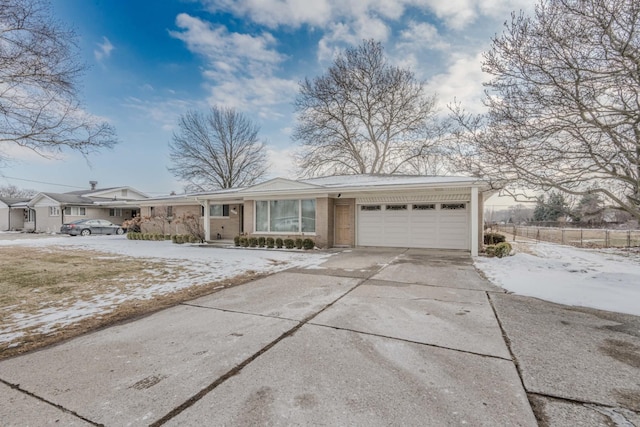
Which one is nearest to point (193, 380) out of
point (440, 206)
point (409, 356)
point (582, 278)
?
point (409, 356)

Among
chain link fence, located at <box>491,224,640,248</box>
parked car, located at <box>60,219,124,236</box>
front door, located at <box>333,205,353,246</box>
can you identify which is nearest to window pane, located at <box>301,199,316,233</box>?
front door, located at <box>333,205,353,246</box>

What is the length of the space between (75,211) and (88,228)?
5.21m

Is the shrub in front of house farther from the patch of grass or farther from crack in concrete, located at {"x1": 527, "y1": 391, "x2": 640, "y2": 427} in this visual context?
crack in concrete, located at {"x1": 527, "y1": 391, "x2": 640, "y2": 427}

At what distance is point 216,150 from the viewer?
27891mm

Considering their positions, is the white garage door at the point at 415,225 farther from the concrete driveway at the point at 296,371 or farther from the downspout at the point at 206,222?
the downspout at the point at 206,222

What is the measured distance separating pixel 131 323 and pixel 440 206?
10.6 m

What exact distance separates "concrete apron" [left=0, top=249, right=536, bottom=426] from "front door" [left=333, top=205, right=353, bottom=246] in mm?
7997

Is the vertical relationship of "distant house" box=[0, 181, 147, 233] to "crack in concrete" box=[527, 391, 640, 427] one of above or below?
above

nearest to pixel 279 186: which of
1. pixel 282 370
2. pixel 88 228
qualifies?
pixel 282 370

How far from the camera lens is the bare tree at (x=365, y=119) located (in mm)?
20859

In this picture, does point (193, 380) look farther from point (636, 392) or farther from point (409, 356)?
point (636, 392)

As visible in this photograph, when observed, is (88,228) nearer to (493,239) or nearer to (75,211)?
(75,211)

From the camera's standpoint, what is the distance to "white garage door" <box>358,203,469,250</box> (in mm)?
11227

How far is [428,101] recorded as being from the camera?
68.3ft
